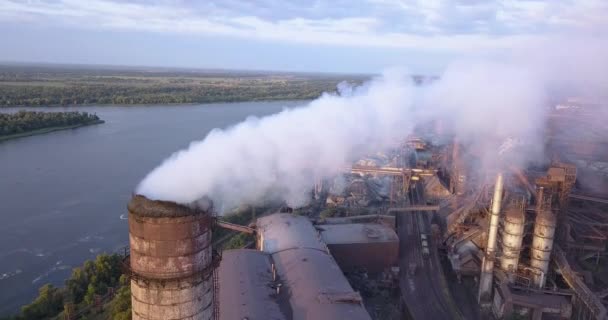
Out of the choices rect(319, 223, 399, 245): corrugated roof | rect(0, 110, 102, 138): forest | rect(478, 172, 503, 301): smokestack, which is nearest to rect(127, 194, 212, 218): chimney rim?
rect(478, 172, 503, 301): smokestack

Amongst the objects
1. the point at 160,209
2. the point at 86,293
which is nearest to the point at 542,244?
the point at 160,209

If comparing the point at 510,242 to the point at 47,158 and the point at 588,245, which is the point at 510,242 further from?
the point at 47,158

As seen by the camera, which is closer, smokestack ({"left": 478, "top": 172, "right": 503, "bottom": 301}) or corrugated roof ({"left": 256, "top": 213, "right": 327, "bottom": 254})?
smokestack ({"left": 478, "top": 172, "right": 503, "bottom": 301})

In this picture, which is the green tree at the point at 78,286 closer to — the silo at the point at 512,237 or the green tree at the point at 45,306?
the green tree at the point at 45,306

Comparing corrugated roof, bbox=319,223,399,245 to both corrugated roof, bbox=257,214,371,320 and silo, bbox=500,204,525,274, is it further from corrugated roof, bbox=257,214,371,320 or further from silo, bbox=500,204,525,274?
silo, bbox=500,204,525,274

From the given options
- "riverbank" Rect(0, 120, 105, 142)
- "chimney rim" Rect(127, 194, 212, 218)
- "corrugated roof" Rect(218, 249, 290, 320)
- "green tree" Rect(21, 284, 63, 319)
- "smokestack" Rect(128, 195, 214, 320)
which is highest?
"chimney rim" Rect(127, 194, 212, 218)

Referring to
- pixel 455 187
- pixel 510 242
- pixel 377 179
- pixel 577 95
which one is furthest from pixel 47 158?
pixel 577 95

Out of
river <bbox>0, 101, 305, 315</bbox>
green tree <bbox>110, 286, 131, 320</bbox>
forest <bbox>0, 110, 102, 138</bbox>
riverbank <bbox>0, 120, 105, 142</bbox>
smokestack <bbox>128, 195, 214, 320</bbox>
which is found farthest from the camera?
forest <bbox>0, 110, 102, 138</bbox>

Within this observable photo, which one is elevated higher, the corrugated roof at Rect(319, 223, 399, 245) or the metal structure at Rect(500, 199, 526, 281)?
the metal structure at Rect(500, 199, 526, 281)

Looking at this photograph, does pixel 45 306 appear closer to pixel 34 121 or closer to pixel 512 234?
pixel 512 234
